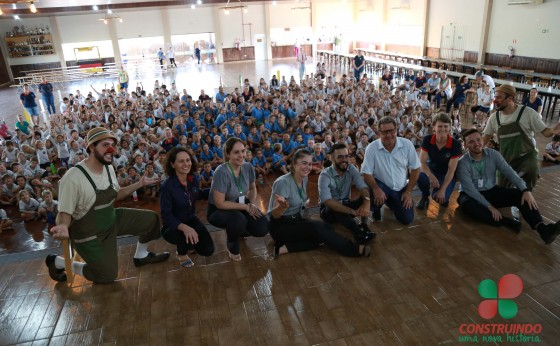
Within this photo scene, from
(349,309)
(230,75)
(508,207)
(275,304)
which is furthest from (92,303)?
(230,75)

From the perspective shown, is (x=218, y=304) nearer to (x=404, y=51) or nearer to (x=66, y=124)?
(x=66, y=124)

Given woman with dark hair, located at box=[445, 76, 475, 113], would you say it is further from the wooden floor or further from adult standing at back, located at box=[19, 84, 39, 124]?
adult standing at back, located at box=[19, 84, 39, 124]

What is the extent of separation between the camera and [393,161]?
3965 mm

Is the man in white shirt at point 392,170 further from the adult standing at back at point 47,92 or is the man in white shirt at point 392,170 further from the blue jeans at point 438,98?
the adult standing at back at point 47,92

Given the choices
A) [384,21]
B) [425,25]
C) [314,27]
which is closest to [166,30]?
[314,27]

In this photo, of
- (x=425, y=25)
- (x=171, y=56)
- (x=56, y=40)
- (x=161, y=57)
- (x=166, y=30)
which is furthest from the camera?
(x=166, y=30)

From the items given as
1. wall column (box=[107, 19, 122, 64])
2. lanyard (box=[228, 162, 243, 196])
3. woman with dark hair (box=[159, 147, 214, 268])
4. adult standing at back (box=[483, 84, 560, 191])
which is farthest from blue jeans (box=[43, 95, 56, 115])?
adult standing at back (box=[483, 84, 560, 191])

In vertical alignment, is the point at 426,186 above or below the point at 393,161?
A: below

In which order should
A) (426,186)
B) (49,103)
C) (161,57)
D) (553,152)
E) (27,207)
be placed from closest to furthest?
(426,186)
(27,207)
(553,152)
(49,103)
(161,57)

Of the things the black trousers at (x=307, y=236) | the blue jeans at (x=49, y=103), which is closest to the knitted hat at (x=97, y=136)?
the black trousers at (x=307, y=236)

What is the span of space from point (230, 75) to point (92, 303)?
57.7ft

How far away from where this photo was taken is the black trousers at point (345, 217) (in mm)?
3655

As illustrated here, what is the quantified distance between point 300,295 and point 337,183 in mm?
1277

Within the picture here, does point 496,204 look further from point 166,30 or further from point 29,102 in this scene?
point 166,30
